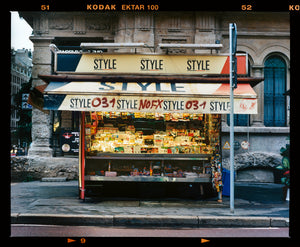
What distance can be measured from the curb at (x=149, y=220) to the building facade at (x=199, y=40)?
22.3 feet

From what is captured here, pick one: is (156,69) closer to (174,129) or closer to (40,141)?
(174,129)

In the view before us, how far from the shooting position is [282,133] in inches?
569

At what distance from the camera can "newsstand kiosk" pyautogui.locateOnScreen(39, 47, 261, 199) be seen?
30.3 feet

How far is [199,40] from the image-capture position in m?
14.4

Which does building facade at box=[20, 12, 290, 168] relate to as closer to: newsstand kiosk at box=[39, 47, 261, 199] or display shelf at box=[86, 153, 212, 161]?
newsstand kiosk at box=[39, 47, 261, 199]

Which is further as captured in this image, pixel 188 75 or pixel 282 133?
pixel 282 133

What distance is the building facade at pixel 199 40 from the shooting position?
14.4 m

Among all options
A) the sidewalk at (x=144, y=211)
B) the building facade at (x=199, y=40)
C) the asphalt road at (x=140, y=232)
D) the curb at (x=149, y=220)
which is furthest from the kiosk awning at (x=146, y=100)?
the building facade at (x=199, y=40)

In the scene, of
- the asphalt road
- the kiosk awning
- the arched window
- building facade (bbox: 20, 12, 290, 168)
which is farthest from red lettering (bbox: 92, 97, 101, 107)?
the arched window

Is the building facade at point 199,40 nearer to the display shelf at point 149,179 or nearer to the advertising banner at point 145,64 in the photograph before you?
the advertising banner at point 145,64

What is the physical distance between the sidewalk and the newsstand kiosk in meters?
0.81
